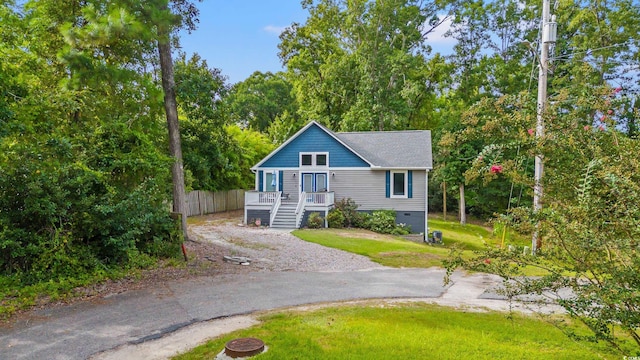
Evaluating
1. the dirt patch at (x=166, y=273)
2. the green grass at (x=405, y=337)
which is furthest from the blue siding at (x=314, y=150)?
the green grass at (x=405, y=337)

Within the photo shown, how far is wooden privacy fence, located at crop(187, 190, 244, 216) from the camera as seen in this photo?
23594 mm

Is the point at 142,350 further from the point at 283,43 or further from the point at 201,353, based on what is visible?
the point at 283,43

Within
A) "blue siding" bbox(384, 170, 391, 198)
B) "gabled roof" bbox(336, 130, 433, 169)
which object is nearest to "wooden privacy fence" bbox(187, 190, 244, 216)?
"gabled roof" bbox(336, 130, 433, 169)

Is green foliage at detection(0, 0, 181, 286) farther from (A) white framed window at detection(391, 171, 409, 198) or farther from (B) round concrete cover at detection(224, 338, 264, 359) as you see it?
(A) white framed window at detection(391, 171, 409, 198)

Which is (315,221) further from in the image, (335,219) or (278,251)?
(278,251)

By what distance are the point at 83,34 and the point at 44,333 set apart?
19.8 ft

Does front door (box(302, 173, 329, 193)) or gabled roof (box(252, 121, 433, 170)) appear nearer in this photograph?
gabled roof (box(252, 121, 433, 170))

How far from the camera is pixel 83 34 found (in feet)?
26.6

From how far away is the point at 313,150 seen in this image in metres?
21.4

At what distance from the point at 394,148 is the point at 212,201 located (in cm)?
1253

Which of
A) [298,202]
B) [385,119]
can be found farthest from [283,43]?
[298,202]

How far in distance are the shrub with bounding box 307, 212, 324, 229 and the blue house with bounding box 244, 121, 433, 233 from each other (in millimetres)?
519

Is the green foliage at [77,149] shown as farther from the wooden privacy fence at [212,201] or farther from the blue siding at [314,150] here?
the wooden privacy fence at [212,201]

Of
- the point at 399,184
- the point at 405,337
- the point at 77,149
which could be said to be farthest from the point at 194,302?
the point at 399,184
